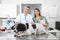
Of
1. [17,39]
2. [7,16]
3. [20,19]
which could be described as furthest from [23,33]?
[7,16]

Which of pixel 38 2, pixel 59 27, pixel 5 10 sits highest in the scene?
pixel 38 2

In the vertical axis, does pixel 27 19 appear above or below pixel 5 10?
below

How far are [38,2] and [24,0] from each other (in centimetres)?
45

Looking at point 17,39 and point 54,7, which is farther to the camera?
point 54,7

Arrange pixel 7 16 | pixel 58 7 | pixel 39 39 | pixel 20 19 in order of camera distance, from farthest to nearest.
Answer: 1. pixel 58 7
2. pixel 7 16
3. pixel 20 19
4. pixel 39 39

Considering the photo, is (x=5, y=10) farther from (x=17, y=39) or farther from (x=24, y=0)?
(x=17, y=39)

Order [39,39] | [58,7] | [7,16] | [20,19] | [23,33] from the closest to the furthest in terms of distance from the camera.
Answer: [39,39], [23,33], [20,19], [7,16], [58,7]

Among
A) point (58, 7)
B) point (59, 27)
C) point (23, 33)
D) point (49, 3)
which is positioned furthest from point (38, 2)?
point (23, 33)

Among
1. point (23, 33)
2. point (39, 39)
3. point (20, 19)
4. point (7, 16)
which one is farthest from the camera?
point (7, 16)

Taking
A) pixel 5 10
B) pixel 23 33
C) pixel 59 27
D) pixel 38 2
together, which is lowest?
pixel 59 27

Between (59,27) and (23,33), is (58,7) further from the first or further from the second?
(23,33)

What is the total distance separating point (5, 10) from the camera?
3664mm

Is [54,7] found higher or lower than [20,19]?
higher

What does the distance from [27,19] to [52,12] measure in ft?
4.31
